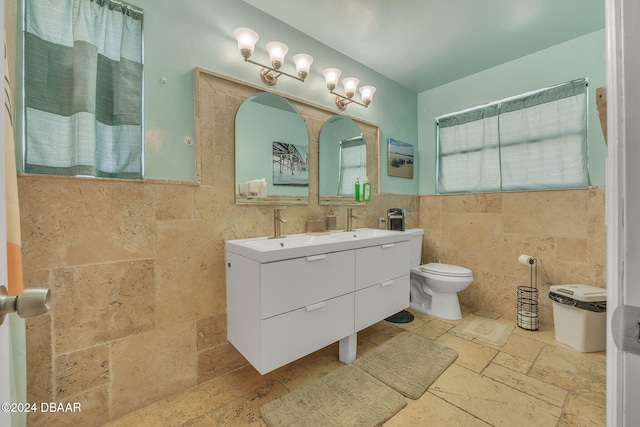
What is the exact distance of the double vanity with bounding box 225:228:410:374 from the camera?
4.50 feet

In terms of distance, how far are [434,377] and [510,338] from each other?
988 mm

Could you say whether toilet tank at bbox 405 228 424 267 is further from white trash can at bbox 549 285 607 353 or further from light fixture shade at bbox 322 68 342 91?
light fixture shade at bbox 322 68 342 91

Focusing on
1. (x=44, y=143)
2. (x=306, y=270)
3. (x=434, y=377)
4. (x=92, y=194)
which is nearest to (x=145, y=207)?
(x=92, y=194)

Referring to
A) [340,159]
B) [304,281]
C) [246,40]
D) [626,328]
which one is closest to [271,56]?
[246,40]

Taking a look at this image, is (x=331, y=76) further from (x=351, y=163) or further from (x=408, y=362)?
(x=408, y=362)

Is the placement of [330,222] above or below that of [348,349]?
A: above

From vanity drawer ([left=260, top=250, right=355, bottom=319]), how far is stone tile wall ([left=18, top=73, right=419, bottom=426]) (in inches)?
19.4

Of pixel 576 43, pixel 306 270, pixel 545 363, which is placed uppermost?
pixel 576 43

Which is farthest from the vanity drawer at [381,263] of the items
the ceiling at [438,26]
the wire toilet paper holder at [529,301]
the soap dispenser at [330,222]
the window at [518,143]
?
the ceiling at [438,26]

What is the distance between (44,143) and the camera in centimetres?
122

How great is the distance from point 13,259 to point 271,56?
1.72 meters

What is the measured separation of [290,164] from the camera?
79.3 inches

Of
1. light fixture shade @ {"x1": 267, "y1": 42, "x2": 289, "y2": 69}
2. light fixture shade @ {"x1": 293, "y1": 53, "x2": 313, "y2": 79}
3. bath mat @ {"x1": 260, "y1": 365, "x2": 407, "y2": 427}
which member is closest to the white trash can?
bath mat @ {"x1": 260, "y1": 365, "x2": 407, "y2": 427}

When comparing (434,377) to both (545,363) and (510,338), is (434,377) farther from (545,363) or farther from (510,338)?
(510,338)
